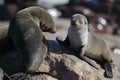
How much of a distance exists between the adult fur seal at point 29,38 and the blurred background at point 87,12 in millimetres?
8147

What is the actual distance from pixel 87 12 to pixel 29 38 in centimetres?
1088

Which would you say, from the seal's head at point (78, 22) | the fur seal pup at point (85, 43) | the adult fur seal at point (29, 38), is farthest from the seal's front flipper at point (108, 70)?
the adult fur seal at point (29, 38)

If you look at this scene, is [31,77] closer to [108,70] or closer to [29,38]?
[29,38]

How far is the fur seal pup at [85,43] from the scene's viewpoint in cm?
819

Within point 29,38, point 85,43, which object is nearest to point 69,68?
point 85,43

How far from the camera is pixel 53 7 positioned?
787 inches

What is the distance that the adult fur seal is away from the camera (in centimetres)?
786

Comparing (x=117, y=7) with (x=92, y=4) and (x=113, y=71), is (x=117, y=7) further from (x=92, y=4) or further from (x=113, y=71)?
(x=113, y=71)

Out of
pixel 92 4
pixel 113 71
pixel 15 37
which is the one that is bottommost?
pixel 92 4

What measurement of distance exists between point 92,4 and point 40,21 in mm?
11789

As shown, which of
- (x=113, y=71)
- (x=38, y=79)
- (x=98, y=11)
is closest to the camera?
(x=38, y=79)

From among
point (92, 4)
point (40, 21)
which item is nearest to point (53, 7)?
point (92, 4)

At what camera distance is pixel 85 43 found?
27.3ft

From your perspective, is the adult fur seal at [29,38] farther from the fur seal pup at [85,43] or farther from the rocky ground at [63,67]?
the fur seal pup at [85,43]
